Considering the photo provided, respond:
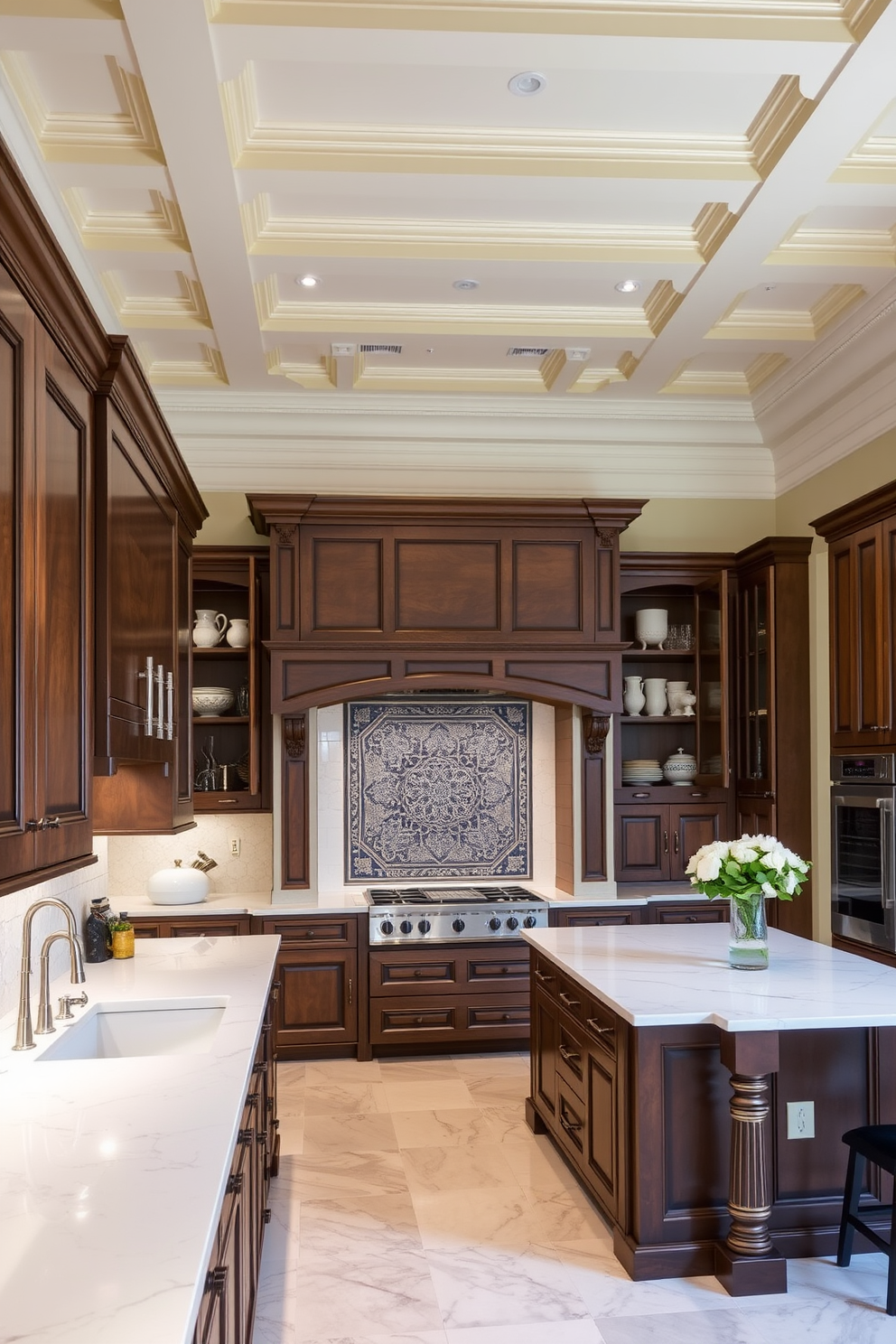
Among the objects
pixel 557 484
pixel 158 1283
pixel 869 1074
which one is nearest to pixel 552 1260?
pixel 869 1074

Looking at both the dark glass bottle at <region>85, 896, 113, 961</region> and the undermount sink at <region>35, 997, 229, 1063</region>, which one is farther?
the dark glass bottle at <region>85, 896, 113, 961</region>

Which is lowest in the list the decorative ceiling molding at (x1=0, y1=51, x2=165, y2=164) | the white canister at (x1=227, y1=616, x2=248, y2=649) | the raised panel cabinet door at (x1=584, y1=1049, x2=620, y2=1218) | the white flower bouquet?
the raised panel cabinet door at (x1=584, y1=1049, x2=620, y2=1218)

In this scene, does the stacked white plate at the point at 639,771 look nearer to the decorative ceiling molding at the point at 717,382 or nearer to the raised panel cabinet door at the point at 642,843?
the raised panel cabinet door at the point at 642,843

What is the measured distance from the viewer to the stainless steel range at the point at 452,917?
222 inches

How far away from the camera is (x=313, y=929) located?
5.64 metres

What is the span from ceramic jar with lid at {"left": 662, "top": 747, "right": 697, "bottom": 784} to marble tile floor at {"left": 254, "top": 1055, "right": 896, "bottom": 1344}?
2194 millimetres

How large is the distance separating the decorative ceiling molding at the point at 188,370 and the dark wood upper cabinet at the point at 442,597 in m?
0.74

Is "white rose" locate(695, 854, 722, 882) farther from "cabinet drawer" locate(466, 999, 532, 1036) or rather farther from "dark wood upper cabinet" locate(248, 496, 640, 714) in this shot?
"cabinet drawer" locate(466, 999, 532, 1036)

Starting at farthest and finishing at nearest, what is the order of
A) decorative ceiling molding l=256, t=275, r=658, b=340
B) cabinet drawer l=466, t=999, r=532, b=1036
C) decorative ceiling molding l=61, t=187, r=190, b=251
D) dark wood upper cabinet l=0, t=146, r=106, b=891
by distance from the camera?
cabinet drawer l=466, t=999, r=532, b=1036, decorative ceiling molding l=256, t=275, r=658, b=340, decorative ceiling molding l=61, t=187, r=190, b=251, dark wood upper cabinet l=0, t=146, r=106, b=891

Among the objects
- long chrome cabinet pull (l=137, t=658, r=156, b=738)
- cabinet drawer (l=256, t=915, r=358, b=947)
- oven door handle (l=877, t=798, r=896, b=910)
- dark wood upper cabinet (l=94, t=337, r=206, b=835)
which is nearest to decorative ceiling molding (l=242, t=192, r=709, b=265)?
dark wood upper cabinet (l=94, t=337, r=206, b=835)

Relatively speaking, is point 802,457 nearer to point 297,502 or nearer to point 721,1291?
point 297,502

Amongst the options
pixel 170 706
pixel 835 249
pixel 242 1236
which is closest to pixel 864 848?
pixel 835 249

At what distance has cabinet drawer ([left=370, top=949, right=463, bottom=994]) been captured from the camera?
5668mm

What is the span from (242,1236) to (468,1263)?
1.27m
